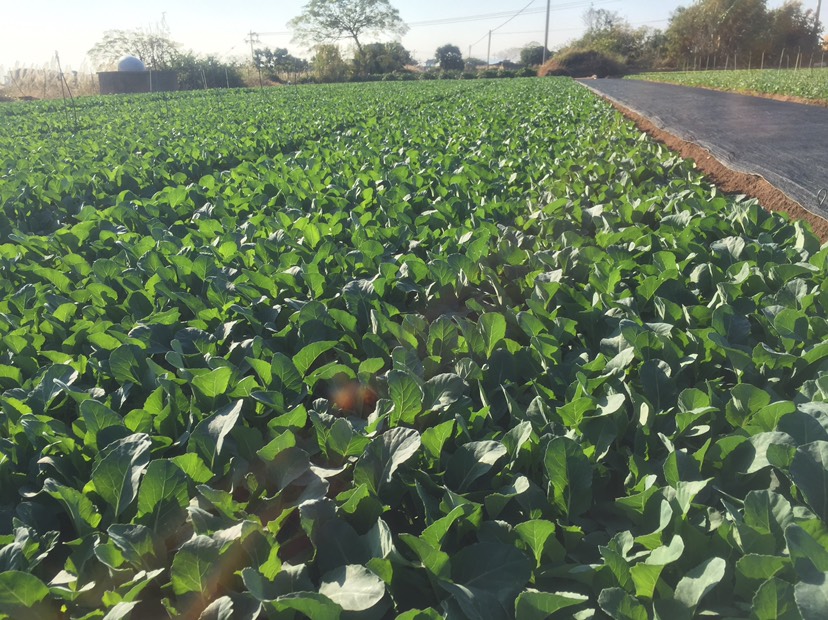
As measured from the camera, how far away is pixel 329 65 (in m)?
56.4

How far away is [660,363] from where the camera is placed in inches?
84.5

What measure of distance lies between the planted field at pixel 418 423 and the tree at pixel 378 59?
57.1 m

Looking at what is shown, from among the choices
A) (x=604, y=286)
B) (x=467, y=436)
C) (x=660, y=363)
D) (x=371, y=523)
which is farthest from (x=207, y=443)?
(x=604, y=286)

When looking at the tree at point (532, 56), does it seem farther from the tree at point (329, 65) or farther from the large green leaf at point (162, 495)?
the large green leaf at point (162, 495)

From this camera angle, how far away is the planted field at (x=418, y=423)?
4.71 feet

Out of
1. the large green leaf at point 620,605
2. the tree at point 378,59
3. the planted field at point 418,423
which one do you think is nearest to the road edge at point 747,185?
the planted field at point 418,423

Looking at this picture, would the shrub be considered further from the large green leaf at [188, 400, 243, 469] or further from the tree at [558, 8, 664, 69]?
the large green leaf at [188, 400, 243, 469]

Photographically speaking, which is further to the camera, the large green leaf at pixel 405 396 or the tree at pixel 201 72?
the tree at pixel 201 72

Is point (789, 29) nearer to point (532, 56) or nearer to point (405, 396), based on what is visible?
point (532, 56)

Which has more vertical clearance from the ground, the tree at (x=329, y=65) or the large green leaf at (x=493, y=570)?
the tree at (x=329, y=65)

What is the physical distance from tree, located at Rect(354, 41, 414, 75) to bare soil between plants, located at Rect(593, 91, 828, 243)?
169ft

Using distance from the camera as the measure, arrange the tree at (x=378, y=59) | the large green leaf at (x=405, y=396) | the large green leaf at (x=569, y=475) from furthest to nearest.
Answer: the tree at (x=378, y=59)
the large green leaf at (x=405, y=396)
the large green leaf at (x=569, y=475)

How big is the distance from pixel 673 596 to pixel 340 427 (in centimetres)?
101

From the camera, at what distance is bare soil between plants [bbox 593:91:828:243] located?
5.19 metres
